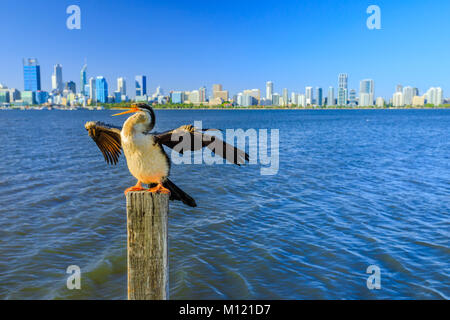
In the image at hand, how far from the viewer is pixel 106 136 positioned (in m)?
5.95

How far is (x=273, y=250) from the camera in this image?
32.6 ft

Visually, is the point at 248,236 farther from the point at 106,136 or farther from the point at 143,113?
the point at 143,113

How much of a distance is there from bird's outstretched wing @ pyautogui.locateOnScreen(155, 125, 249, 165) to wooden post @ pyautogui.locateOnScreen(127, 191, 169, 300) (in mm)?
988

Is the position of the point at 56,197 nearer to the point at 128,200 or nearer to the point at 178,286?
the point at 178,286

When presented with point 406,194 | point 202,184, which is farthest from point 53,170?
point 406,194

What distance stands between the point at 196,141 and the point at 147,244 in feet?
4.98

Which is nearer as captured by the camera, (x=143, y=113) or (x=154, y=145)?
(x=143, y=113)

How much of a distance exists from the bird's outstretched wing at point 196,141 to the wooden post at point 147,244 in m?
0.99

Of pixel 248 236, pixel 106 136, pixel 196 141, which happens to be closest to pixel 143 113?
pixel 196 141

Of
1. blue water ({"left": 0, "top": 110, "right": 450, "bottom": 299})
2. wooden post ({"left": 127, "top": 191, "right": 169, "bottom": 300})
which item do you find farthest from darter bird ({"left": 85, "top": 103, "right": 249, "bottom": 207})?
blue water ({"left": 0, "top": 110, "right": 450, "bottom": 299})

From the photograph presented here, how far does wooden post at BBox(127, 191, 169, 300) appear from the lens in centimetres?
416

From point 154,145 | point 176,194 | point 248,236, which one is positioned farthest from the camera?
point 248,236
